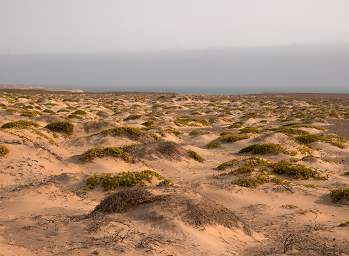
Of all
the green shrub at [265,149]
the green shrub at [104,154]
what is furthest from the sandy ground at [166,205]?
the green shrub at [265,149]

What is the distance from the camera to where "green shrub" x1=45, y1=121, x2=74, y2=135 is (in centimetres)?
2820

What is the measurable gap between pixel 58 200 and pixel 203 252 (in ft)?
20.7

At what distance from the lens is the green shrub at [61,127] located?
28.2m

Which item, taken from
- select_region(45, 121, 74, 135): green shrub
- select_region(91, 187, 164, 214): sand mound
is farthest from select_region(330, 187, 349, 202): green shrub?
select_region(45, 121, 74, 135): green shrub

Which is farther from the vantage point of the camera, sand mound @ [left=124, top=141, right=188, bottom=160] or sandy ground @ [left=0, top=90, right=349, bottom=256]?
sand mound @ [left=124, top=141, right=188, bottom=160]

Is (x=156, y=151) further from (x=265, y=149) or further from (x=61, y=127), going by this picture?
(x=61, y=127)

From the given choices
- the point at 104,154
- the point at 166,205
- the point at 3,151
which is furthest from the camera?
the point at 104,154

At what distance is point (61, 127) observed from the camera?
1122 inches

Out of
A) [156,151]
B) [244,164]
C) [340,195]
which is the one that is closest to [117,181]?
[156,151]

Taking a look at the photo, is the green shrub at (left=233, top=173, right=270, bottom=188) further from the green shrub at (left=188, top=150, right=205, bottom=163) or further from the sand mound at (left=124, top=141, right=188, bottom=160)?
the green shrub at (left=188, top=150, right=205, bottom=163)

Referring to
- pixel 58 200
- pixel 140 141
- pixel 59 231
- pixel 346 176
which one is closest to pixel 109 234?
pixel 59 231

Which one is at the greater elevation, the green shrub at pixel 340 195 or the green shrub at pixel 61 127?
the green shrub at pixel 61 127

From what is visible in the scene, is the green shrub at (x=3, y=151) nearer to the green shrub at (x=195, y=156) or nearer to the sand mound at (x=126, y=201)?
the sand mound at (x=126, y=201)

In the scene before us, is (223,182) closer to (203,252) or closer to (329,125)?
(203,252)
